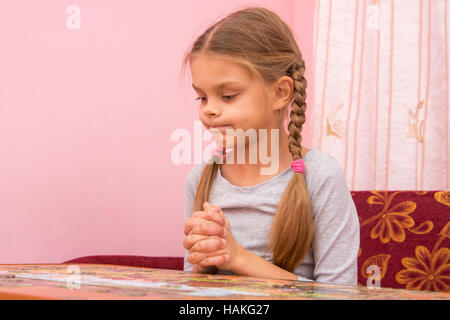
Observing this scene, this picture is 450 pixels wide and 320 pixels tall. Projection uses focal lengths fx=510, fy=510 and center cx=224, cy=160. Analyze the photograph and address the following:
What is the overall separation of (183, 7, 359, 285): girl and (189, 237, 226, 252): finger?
33 millimetres

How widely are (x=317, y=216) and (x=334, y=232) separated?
1.8 inches

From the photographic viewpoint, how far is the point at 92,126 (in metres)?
1.56

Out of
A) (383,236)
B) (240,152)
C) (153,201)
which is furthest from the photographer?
(153,201)

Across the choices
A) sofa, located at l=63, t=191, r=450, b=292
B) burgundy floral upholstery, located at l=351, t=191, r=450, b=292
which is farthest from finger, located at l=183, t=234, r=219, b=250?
burgundy floral upholstery, located at l=351, t=191, r=450, b=292

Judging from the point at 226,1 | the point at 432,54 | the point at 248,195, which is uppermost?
the point at 226,1

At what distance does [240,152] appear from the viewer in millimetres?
1096

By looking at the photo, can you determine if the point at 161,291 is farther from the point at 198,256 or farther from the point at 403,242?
the point at 403,242

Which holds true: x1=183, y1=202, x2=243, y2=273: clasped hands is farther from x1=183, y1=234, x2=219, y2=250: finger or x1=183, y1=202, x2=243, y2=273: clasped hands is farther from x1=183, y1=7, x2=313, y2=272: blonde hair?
x1=183, y1=7, x2=313, y2=272: blonde hair

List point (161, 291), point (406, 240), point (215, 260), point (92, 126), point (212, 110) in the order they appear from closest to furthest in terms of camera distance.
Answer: point (161, 291)
point (215, 260)
point (212, 110)
point (406, 240)
point (92, 126)

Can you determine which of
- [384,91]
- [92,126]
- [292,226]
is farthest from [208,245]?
[384,91]

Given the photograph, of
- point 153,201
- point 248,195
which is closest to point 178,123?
point 153,201
